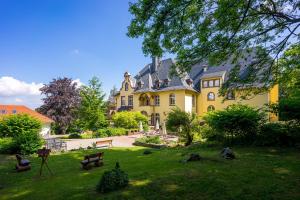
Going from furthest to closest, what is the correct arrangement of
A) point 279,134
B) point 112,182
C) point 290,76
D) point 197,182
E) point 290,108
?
point 279,134
point 290,108
point 290,76
point 197,182
point 112,182

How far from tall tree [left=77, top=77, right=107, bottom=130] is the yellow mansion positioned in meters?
11.2

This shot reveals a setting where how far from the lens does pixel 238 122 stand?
12078 millimetres

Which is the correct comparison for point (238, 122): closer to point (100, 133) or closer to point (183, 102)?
point (100, 133)

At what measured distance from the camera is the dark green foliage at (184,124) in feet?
51.8

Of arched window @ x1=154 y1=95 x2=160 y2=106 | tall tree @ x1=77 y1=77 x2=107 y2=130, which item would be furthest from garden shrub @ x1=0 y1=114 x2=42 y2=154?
arched window @ x1=154 y1=95 x2=160 y2=106

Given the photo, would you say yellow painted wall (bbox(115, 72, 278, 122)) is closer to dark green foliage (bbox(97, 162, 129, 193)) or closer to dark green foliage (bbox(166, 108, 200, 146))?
dark green foliage (bbox(166, 108, 200, 146))

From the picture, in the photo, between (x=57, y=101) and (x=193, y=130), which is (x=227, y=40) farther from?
(x=57, y=101)

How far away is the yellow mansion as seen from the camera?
3509cm

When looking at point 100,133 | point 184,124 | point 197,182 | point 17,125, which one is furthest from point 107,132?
point 197,182

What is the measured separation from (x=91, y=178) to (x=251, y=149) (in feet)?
26.6

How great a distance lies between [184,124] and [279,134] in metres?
6.31

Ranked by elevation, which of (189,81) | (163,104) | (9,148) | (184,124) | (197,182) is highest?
(189,81)

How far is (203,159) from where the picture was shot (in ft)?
29.9

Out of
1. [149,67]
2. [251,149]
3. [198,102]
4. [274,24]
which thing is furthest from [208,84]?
[274,24]
